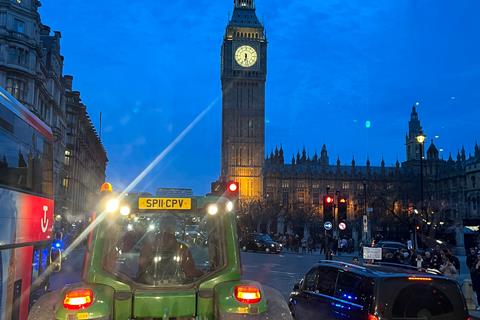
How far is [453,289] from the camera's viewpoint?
6848 millimetres

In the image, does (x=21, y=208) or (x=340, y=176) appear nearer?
(x=21, y=208)

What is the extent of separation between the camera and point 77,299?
167 inches

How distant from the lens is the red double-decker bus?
730cm

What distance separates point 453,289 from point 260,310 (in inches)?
142

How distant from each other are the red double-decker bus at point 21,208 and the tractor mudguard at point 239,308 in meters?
3.79

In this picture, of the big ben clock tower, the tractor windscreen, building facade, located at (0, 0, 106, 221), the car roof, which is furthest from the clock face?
the tractor windscreen

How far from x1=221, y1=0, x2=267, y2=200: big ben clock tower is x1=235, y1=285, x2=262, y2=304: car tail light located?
117 metres

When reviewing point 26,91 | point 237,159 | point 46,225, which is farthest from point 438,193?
point 46,225

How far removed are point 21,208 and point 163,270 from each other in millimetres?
4141

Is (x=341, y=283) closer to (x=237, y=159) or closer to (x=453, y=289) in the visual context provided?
(x=453, y=289)

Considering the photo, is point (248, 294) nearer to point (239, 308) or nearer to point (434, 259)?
point (239, 308)

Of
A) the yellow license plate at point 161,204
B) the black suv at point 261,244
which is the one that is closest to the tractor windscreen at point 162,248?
the yellow license plate at point 161,204

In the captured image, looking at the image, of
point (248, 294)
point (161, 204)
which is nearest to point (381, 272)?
point (248, 294)

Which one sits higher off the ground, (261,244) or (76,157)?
(76,157)
